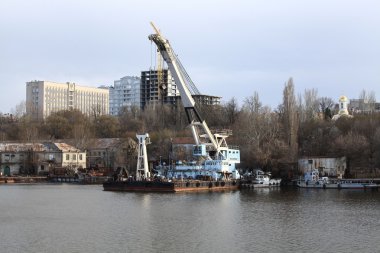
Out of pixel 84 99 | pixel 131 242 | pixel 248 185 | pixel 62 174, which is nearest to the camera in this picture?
pixel 131 242

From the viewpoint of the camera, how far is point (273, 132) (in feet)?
253

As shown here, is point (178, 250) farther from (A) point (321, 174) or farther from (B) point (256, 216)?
(A) point (321, 174)

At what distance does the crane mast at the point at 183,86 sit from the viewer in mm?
63906

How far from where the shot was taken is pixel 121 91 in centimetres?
18012

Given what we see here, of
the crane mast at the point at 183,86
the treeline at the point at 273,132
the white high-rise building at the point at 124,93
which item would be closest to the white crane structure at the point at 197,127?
the crane mast at the point at 183,86

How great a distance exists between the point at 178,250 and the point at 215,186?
3833 cm

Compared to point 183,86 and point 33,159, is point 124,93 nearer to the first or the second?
point 33,159

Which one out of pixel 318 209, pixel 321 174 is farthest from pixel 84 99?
pixel 318 209

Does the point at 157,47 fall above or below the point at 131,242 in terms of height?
above

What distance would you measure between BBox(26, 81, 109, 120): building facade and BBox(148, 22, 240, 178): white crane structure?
89057mm

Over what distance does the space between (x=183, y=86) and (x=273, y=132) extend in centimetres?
1771

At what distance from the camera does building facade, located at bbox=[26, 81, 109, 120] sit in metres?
161

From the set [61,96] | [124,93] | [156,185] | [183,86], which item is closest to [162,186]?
[156,185]

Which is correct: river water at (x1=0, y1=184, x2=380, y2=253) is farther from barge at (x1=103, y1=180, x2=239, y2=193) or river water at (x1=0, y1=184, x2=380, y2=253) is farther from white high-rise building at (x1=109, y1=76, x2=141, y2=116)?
white high-rise building at (x1=109, y1=76, x2=141, y2=116)
